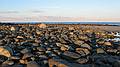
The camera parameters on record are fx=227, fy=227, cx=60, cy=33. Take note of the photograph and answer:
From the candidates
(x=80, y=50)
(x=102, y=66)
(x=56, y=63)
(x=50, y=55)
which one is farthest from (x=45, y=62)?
(x=80, y=50)

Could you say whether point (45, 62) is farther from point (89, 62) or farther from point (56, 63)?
point (89, 62)

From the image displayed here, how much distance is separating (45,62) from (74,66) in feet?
3.91

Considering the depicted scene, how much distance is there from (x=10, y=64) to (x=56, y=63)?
2021 millimetres

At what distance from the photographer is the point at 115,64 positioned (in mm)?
8688

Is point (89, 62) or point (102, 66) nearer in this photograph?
point (102, 66)

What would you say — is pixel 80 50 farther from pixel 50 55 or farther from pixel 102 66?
pixel 102 66

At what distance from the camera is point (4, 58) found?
10195 millimetres

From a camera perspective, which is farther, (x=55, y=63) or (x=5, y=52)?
(x=5, y=52)

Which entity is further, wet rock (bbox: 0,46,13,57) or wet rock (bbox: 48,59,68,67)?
wet rock (bbox: 0,46,13,57)

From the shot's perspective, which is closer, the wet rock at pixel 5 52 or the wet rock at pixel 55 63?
the wet rock at pixel 55 63

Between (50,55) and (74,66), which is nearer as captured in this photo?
(74,66)

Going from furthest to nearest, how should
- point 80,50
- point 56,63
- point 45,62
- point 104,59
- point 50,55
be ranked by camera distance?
1. point 80,50
2. point 50,55
3. point 104,59
4. point 45,62
5. point 56,63

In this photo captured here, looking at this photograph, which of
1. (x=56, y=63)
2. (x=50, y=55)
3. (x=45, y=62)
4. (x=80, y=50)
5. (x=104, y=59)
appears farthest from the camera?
(x=80, y=50)

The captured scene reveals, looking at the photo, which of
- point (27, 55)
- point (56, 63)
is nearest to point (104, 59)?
point (56, 63)
